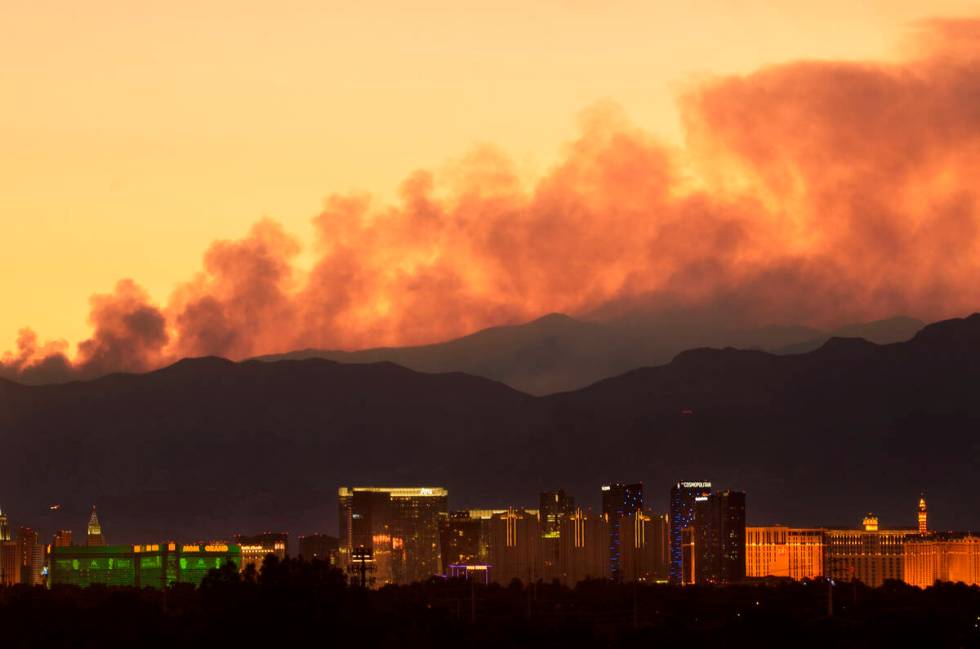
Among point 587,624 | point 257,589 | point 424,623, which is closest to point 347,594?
point 257,589

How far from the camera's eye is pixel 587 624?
616ft

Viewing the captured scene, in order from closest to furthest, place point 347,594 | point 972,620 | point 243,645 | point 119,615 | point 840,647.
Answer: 1. point 243,645
2. point 347,594
3. point 840,647
4. point 119,615
5. point 972,620

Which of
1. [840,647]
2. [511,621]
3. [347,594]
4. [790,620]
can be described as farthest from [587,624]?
[347,594]

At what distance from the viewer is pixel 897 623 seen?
162875 millimetres

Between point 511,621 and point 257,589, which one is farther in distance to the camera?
point 511,621

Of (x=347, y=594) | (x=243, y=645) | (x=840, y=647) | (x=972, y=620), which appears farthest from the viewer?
(x=972, y=620)

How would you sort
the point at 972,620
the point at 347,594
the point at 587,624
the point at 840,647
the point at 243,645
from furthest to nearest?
the point at 587,624 → the point at 972,620 → the point at 840,647 → the point at 347,594 → the point at 243,645

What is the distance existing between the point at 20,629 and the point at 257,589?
3137 centimetres

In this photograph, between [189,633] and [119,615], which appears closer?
[189,633]

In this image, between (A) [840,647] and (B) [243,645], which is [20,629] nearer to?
(B) [243,645]

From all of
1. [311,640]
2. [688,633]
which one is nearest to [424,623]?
[688,633]

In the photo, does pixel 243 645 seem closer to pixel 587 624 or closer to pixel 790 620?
pixel 790 620

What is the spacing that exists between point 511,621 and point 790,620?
129ft

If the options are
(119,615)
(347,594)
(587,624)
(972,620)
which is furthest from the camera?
(587,624)
